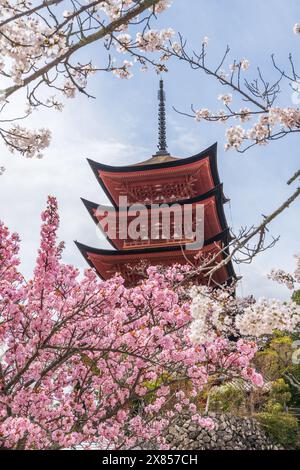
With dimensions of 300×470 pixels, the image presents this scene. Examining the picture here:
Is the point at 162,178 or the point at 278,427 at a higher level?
the point at 162,178

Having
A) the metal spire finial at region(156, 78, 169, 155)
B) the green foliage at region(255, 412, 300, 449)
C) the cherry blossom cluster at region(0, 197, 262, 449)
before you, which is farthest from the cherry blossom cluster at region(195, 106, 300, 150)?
the metal spire finial at region(156, 78, 169, 155)

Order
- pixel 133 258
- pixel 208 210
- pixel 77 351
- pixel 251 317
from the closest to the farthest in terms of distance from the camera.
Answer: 1. pixel 251 317
2. pixel 77 351
3. pixel 133 258
4. pixel 208 210

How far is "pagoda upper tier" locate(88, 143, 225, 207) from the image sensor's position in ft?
67.6

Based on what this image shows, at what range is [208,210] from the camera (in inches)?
830

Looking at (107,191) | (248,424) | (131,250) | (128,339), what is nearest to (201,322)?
(128,339)

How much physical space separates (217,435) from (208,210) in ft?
37.4

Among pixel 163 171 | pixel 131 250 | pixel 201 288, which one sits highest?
pixel 163 171

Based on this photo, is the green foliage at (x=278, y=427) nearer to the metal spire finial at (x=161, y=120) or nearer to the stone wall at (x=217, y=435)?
the stone wall at (x=217, y=435)

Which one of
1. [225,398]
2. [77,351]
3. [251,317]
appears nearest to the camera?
[251,317]

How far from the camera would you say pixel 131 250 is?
63.3 ft

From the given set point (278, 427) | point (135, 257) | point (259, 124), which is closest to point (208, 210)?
point (135, 257)

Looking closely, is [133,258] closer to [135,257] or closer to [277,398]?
[135,257]

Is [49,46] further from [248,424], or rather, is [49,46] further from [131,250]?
[131,250]
